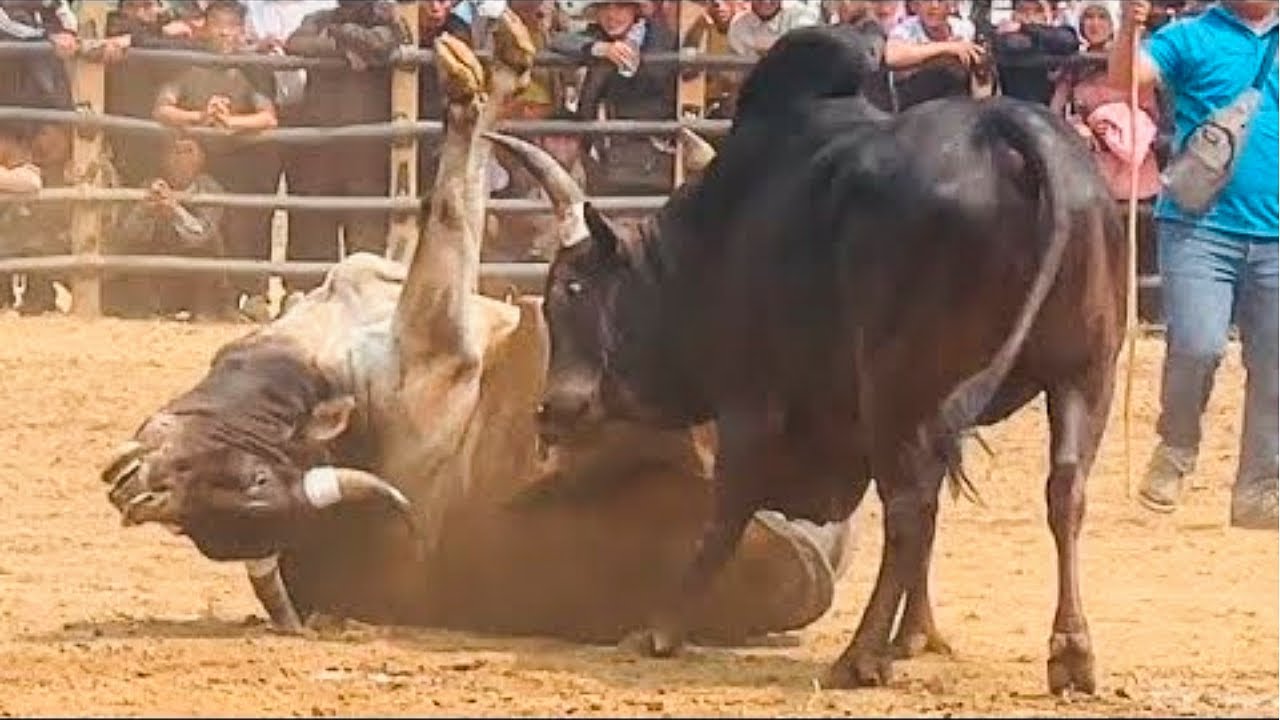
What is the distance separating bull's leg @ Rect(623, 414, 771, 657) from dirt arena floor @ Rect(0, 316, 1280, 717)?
3.5 inches

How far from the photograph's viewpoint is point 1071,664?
7.31 meters

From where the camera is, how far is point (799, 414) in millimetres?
7910

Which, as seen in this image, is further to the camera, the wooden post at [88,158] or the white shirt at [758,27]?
the white shirt at [758,27]

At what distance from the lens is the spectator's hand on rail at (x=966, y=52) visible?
15.0 m

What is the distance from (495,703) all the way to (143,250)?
9623 millimetres

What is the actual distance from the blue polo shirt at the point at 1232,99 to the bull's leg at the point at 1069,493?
3839 millimetres

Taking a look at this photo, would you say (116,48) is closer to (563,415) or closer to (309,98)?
(309,98)

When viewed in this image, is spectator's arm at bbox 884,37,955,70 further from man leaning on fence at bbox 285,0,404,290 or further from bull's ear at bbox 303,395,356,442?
bull's ear at bbox 303,395,356,442

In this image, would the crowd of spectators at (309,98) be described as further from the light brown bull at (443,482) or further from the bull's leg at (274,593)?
the bull's leg at (274,593)

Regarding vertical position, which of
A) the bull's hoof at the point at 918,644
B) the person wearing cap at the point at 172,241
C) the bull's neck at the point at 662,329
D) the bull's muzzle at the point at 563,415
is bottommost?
the person wearing cap at the point at 172,241

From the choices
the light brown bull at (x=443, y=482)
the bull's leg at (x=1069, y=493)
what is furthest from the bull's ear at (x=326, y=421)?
the bull's leg at (x=1069, y=493)

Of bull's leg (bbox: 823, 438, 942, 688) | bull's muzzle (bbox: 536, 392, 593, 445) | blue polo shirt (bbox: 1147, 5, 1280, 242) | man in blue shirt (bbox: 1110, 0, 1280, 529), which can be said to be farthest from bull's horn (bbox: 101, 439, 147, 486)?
blue polo shirt (bbox: 1147, 5, 1280, 242)

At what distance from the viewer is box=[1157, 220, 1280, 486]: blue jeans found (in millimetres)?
11258

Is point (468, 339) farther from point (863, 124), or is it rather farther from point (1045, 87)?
point (1045, 87)
